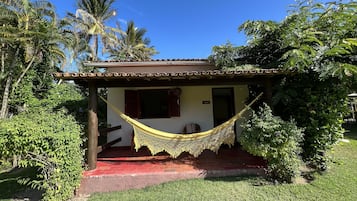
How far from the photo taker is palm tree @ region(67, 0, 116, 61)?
549 inches

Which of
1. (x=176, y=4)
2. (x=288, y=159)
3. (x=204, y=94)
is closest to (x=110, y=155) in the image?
(x=204, y=94)

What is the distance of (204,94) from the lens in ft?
21.6

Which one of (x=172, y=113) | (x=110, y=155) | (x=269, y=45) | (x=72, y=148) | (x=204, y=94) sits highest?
(x=269, y=45)

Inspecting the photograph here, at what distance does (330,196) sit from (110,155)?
182 inches

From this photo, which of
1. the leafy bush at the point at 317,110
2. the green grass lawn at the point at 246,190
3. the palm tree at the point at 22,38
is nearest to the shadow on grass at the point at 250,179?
the green grass lawn at the point at 246,190

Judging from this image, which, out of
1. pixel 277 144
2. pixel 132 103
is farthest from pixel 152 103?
pixel 277 144

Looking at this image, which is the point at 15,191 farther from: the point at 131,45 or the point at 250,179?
the point at 131,45

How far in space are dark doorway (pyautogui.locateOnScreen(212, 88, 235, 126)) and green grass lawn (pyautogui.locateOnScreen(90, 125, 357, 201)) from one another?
321 centimetres

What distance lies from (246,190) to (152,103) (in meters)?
3.90

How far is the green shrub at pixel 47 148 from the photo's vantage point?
299cm

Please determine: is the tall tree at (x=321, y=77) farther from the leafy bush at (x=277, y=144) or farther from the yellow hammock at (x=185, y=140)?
the yellow hammock at (x=185, y=140)

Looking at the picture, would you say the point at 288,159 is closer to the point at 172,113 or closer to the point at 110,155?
Result: the point at 172,113

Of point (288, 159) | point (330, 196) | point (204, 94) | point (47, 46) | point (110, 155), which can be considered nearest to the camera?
point (330, 196)

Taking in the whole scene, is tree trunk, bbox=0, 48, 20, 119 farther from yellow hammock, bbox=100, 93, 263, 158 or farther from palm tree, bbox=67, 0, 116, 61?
yellow hammock, bbox=100, 93, 263, 158
